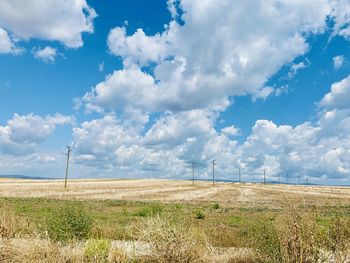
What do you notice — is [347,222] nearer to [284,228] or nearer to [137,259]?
[284,228]

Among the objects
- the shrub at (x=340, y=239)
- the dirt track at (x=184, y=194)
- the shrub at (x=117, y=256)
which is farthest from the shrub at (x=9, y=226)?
the dirt track at (x=184, y=194)

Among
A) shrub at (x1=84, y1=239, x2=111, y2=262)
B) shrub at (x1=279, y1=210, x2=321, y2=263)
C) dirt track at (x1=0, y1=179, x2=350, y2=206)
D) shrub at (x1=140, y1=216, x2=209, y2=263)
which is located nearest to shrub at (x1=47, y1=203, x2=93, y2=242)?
shrub at (x1=84, y1=239, x2=111, y2=262)

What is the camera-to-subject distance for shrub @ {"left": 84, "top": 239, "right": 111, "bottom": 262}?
13.6 m

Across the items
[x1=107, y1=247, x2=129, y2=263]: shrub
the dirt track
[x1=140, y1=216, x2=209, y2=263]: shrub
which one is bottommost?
[x1=107, y1=247, x2=129, y2=263]: shrub

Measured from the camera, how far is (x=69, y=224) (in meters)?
17.9

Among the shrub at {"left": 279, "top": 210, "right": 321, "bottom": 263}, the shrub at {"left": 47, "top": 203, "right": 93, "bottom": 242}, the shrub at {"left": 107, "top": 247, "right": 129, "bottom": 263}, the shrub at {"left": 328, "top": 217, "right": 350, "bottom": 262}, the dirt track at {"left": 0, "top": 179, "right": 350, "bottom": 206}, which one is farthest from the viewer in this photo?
the dirt track at {"left": 0, "top": 179, "right": 350, "bottom": 206}

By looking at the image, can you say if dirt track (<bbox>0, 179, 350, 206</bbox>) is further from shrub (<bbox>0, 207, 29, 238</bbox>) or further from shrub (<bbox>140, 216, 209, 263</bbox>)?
shrub (<bbox>0, 207, 29, 238</bbox>)

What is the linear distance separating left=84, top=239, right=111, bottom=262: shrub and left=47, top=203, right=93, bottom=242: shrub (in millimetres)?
3090

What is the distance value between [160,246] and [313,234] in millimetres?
4855

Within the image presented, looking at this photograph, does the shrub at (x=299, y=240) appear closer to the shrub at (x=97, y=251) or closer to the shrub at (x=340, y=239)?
the shrub at (x=340, y=239)

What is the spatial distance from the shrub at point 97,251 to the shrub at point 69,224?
309cm

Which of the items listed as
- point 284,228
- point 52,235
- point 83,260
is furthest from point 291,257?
point 52,235

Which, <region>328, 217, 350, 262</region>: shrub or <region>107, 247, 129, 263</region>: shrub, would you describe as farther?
<region>107, 247, 129, 263</region>: shrub

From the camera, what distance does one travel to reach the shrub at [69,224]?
17.0 meters
